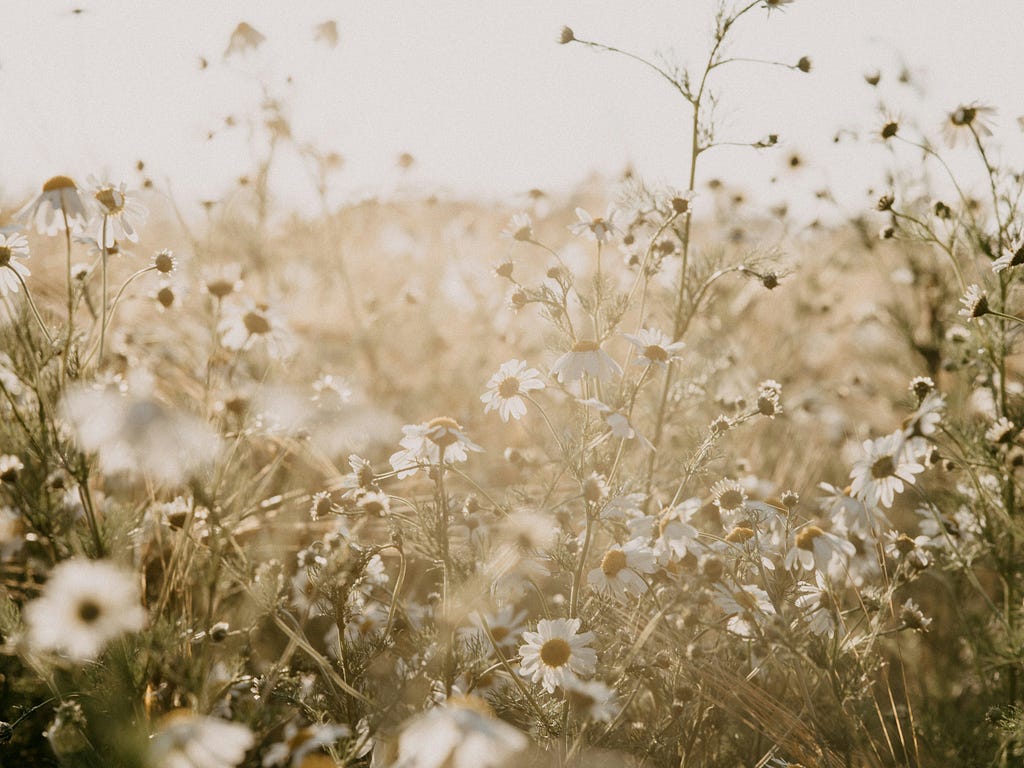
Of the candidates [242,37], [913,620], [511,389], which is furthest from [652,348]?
[242,37]

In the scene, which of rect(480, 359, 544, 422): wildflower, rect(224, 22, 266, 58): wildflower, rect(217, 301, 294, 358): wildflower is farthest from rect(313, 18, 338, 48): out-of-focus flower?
rect(480, 359, 544, 422): wildflower

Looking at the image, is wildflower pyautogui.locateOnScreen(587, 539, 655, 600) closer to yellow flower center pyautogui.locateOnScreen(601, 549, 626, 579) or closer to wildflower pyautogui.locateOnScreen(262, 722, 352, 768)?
yellow flower center pyautogui.locateOnScreen(601, 549, 626, 579)

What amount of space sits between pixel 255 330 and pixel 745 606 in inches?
68.0

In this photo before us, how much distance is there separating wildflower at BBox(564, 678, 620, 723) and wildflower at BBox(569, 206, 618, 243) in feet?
4.23

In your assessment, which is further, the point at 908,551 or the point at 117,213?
the point at 117,213

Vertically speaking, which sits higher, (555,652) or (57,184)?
(57,184)

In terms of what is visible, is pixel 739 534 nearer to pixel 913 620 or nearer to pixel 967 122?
pixel 913 620

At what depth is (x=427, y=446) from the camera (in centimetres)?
185

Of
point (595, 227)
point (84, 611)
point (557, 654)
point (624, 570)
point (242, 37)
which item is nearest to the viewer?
point (84, 611)

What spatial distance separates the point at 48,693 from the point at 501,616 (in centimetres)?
121

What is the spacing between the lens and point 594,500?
5.49 ft

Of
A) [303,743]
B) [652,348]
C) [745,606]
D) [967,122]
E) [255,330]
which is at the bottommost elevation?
[303,743]

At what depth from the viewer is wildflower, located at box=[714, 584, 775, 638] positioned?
5.43 feet

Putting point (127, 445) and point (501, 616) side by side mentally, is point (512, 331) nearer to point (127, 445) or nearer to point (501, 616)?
point (501, 616)
